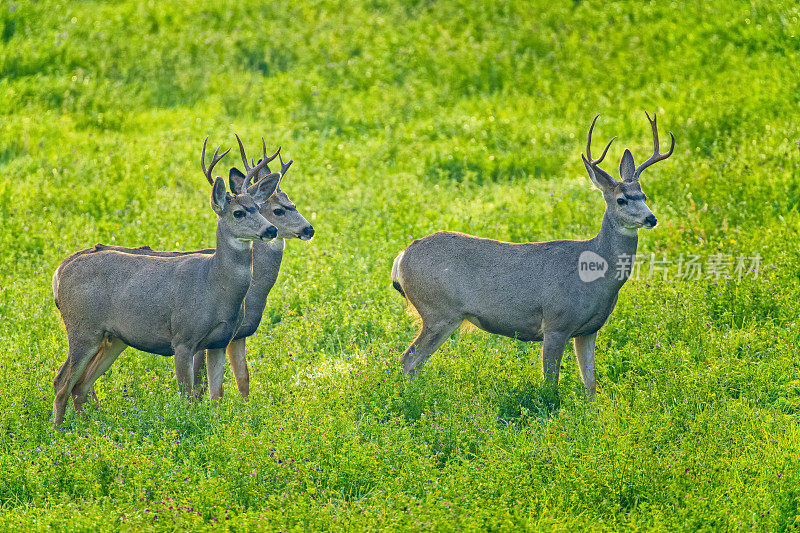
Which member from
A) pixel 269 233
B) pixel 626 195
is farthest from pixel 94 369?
pixel 626 195

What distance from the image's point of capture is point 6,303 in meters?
10.6

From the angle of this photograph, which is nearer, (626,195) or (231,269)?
(231,269)

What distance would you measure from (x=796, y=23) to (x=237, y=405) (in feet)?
44.3

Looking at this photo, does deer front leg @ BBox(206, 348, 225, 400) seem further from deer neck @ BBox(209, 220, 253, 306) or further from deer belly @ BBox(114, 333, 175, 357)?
deer neck @ BBox(209, 220, 253, 306)

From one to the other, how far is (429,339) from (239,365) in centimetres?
164

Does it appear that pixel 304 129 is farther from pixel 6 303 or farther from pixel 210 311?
pixel 210 311

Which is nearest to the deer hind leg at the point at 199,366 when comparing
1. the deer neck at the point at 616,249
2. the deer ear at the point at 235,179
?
the deer ear at the point at 235,179

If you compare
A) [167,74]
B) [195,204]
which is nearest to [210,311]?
[195,204]

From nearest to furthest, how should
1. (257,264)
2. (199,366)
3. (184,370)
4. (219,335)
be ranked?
(184,370) → (219,335) → (199,366) → (257,264)

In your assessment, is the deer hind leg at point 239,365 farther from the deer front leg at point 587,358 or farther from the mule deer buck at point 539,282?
the deer front leg at point 587,358

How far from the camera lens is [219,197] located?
7.98m

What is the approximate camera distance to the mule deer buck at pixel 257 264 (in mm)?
8398

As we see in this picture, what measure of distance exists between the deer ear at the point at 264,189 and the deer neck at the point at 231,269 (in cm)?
66

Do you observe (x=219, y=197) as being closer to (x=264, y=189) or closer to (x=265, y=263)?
(x=264, y=189)
